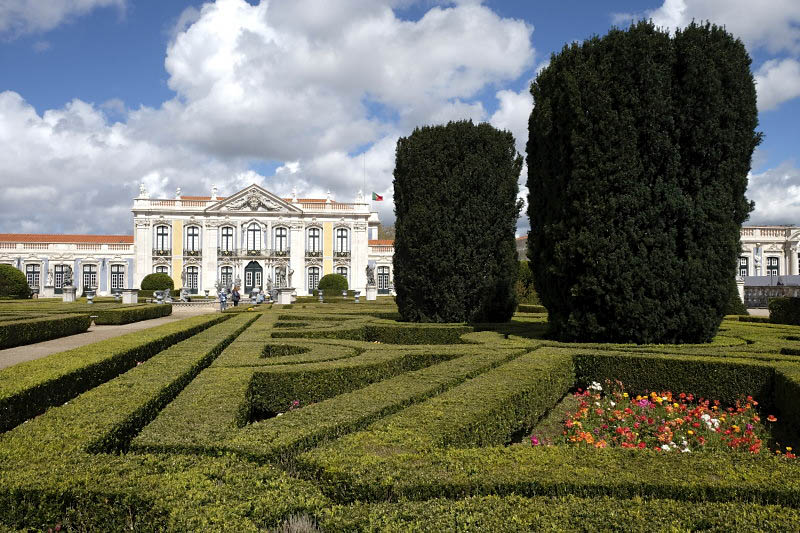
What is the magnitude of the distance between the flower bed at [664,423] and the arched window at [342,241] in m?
41.1

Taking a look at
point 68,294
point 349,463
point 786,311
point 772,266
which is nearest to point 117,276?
point 68,294

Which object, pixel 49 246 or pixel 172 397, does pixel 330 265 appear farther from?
pixel 172 397

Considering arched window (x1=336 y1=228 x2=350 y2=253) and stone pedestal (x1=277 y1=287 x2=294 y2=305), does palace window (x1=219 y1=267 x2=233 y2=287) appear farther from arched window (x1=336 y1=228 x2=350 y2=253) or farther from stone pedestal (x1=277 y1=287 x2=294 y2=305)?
stone pedestal (x1=277 y1=287 x2=294 y2=305)

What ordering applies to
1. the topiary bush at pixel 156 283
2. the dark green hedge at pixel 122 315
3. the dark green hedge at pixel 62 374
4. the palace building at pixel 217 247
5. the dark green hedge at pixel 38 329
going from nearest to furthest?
the dark green hedge at pixel 62 374 < the dark green hedge at pixel 38 329 < the dark green hedge at pixel 122 315 < the topiary bush at pixel 156 283 < the palace building at pixel 217 247

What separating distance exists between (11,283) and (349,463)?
1327 inches

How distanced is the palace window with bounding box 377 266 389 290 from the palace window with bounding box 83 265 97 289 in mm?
22897

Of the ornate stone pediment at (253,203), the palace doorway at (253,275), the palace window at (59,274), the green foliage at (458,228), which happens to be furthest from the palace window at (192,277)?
the green foliage at (458,228)

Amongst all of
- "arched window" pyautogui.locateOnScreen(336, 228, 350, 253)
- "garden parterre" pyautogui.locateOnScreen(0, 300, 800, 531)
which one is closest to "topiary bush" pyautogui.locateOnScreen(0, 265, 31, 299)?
"arched window" pyautogui.locateOnScreen(336, 228, 350, 253)

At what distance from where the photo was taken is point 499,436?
4.02m

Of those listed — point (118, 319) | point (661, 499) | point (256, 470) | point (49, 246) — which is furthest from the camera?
point (49, 246)

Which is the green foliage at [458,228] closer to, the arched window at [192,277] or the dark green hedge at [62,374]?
the dark green hedge at [62,374]

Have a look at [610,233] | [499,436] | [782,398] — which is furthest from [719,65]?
[499,436]

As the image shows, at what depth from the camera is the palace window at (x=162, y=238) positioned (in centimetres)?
4462

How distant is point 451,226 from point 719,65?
5550 mm
